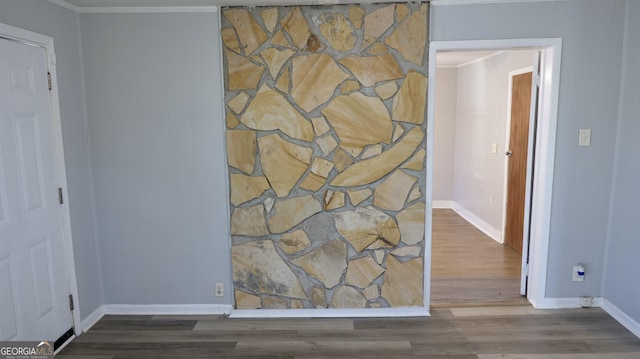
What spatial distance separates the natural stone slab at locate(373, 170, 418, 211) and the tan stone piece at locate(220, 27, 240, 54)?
56.8 inches

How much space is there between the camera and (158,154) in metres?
2.99

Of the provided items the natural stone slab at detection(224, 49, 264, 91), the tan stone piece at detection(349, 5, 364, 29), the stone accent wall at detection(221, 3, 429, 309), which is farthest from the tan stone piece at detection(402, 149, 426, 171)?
the natural stone slab at detection(224, 49, 264, 91)

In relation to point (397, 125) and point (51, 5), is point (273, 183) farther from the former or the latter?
point (51, 5)

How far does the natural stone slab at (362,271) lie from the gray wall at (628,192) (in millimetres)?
1716

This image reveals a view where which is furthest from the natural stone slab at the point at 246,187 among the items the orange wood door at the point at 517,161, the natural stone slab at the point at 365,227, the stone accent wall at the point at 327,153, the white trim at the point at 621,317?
the orange wood door at the point at 517,161

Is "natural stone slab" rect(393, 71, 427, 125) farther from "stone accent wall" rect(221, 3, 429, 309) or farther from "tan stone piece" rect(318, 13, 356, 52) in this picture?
"tan stone piece" rect(318, 13, 356, 52)

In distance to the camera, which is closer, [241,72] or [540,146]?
[241,72]

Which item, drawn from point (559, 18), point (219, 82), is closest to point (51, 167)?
point (219, 82)

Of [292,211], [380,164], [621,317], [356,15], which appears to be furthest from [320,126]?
[621,317]

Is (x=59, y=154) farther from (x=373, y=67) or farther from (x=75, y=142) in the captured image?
(x=373, y=67)

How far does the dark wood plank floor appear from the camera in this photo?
8.59 ft

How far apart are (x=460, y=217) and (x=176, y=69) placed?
4.75 m

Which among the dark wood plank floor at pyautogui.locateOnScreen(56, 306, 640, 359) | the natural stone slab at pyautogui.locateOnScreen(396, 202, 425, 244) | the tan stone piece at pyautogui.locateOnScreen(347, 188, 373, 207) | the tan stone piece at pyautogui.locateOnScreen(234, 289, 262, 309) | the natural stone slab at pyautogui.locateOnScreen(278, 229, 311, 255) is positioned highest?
the tan stone piece at pyautogui.locateOnScreen(347, 188, 373, 207)

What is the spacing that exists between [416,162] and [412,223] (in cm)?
46
